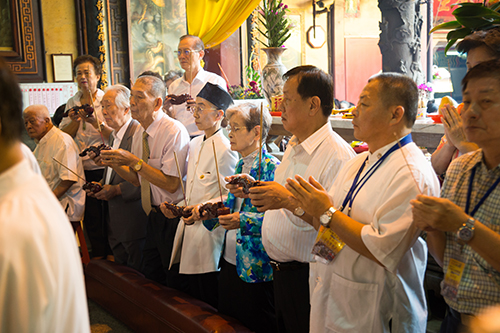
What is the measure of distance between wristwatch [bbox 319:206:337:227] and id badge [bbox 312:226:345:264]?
0.23 ft

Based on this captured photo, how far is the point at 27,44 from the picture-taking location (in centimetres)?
606

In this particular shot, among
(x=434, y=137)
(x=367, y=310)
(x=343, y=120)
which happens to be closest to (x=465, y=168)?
(x=367, y=310)

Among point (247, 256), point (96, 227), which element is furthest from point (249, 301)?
point (96, 227)

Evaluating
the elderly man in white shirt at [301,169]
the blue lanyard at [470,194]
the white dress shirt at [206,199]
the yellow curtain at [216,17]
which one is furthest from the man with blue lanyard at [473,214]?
the yellow curtain at [216,17]

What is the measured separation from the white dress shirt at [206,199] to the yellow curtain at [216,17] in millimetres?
3500

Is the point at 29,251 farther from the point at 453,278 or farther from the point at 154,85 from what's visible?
the point at 154,85

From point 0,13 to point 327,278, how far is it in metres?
5.82

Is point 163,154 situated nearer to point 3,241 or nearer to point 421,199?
point 421,199

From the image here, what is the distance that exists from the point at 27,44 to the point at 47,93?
0.65 meters

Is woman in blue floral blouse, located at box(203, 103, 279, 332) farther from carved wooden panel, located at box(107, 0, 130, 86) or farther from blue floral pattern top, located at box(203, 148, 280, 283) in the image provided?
carved wooden panel, located at box(107, 0, 130, 86)

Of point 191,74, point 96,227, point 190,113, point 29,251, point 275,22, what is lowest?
point 96,227

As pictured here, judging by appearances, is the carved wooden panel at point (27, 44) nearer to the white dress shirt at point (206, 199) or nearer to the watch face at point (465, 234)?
the white dress shirt at point (206, 199)

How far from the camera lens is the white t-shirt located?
794 millimetres

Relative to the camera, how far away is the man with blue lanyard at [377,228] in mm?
1524
